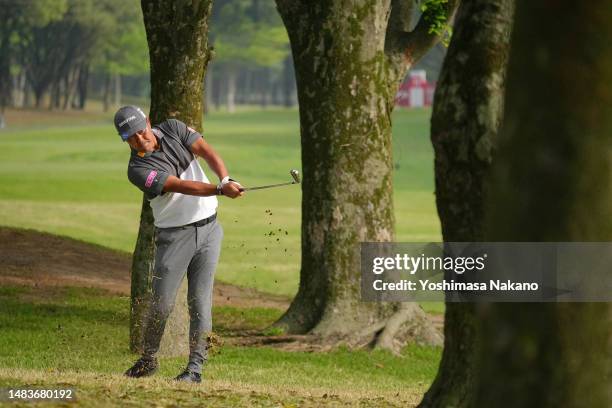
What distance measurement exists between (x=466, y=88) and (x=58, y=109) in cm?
9894

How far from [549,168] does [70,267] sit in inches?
617

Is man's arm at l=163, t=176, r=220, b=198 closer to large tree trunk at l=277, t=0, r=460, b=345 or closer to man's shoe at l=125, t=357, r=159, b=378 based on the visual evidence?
man's shoe at l=125, t=357, r=159, b=378

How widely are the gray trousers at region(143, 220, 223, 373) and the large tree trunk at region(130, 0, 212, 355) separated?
7.84 feet

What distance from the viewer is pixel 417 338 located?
15094 mm

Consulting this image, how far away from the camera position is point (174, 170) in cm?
940

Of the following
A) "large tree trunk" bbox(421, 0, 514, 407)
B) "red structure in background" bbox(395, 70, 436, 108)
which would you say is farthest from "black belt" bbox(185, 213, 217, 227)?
"red structure in background" bbox(395, 70, 436, 108)

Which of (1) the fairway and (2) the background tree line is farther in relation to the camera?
(2) the background tree line

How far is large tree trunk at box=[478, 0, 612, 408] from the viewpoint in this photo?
201 inches

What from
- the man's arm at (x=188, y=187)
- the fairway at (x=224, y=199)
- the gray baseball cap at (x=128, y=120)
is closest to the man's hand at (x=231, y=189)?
the man's arm at (x=188, y=187)

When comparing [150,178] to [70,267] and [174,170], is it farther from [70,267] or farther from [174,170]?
[70,267]

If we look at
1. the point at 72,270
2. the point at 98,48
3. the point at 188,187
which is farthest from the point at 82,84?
the point at 188,187

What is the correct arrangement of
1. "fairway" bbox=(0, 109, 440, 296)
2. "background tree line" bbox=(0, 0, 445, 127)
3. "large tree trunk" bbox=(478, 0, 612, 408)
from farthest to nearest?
1. "background tree line" bbox=(0, 0, 445, 127)
2. "fairway" bbox=(0, 109, 440, 296)
3. "large tree trunk" bbox=(478, 0, 612, 408)

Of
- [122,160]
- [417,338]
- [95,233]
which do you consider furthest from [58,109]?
[417,338]

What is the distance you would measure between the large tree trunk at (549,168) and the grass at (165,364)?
3.09 metres
